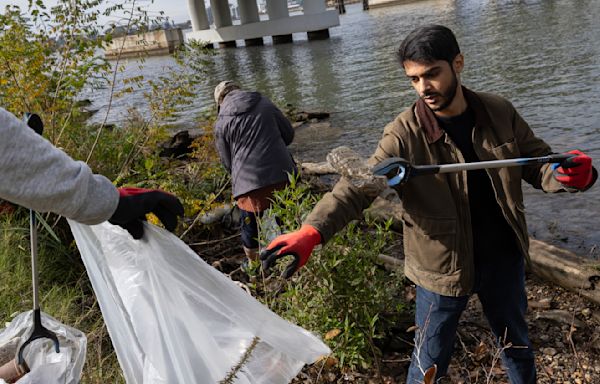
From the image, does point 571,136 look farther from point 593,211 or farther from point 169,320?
point 169,320

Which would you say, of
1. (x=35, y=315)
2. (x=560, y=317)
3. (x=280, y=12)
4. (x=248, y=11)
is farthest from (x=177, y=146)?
(x=248, y=11)

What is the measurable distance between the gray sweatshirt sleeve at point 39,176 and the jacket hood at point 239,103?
109 inches

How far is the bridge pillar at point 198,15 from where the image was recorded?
4219cm

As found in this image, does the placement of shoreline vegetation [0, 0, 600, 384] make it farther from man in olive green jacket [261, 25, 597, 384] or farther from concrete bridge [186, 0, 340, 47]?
concrete bridge [186, 0, 340, 47]

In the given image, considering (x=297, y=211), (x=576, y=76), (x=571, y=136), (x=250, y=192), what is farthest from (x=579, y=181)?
(x=576, y=76)

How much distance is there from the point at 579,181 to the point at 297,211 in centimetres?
128

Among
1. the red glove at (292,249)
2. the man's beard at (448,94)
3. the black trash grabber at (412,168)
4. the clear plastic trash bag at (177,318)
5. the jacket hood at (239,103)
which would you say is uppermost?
the man's beard at (448,94)

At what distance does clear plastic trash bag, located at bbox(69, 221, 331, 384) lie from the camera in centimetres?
199

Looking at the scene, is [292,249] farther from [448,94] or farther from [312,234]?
[448,94]

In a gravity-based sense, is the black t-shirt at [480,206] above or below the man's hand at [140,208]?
below

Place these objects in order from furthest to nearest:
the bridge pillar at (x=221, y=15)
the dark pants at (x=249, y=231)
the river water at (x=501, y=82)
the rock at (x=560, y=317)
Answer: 1. the bridge pillar at (x=221, y=15)
2. the river water at (x=501, y=82)
3. the dark pants at (x=249, y=231)
4. the rock at (x=560, y=317)

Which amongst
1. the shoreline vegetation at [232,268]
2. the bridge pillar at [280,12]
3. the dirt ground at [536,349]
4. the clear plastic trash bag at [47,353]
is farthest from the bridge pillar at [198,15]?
the clear plastic trash bag at [47,353]

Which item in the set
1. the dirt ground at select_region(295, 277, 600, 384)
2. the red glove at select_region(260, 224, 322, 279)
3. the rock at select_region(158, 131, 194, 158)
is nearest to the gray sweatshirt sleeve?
the red glove at select_region(260, 224, 322, 279)

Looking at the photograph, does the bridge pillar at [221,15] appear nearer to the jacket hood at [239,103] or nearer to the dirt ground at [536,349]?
the jacket hood at [239,103]
